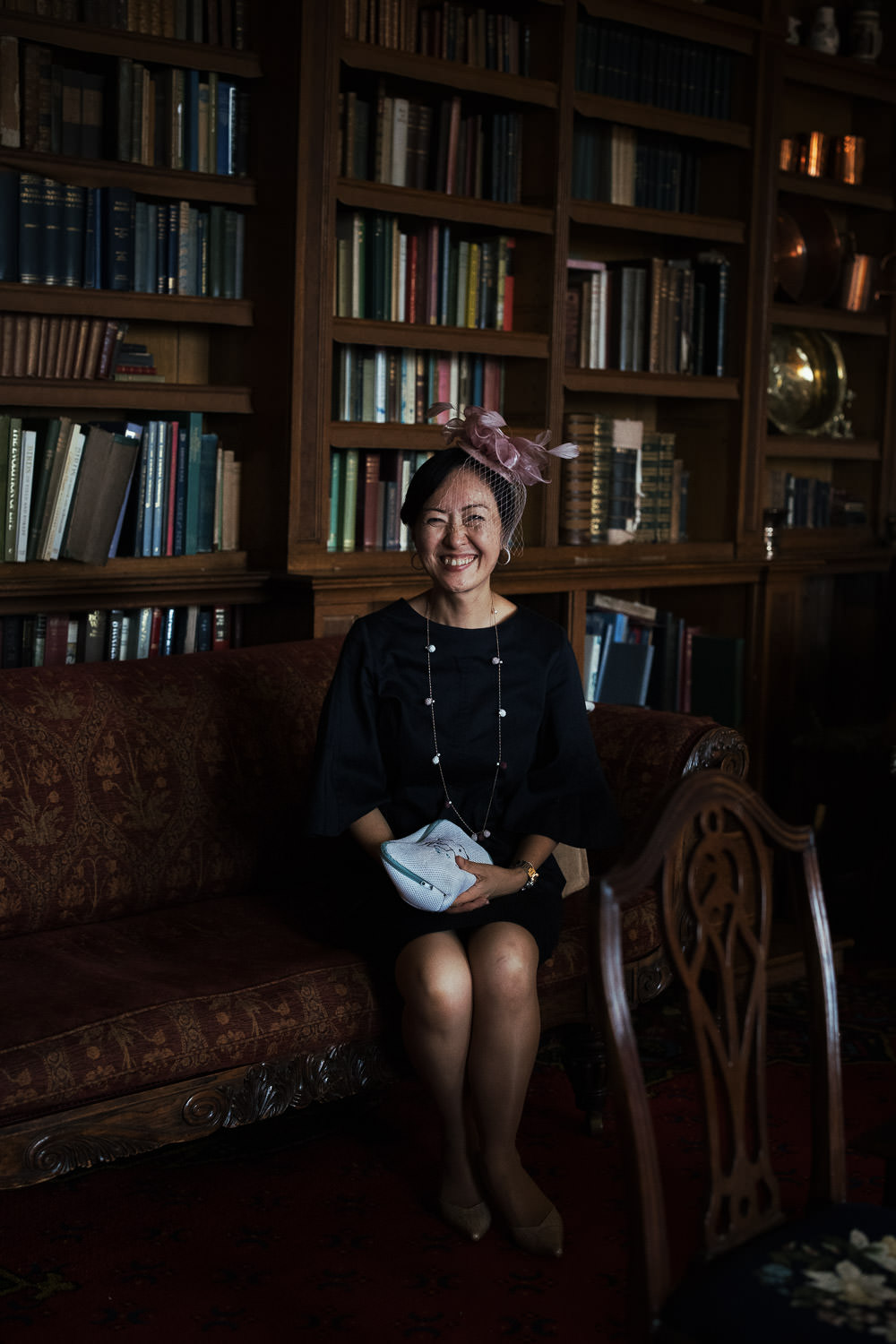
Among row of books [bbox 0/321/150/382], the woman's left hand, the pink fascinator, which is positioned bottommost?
the woman's left hand

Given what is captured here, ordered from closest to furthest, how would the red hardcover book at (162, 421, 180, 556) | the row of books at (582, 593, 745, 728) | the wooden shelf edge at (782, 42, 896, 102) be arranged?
the red hardcover book at (162, 421, 180, 556) < the row of books at (582, 593, 745, 728) < the wooden shelf edge at (782, 42, 896, 102)

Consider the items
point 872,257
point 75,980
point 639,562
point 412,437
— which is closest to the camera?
point 75,980

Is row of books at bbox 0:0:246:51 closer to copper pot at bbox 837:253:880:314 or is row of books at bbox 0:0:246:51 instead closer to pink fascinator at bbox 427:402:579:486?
pink fascinator at bbox 427:402:579:486

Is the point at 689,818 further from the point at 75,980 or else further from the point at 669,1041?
the point at 669,1041

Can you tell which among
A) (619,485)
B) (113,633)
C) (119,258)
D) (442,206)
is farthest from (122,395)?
(619,485)

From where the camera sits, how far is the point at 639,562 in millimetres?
4023

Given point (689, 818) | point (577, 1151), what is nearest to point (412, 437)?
point (577, 1151)

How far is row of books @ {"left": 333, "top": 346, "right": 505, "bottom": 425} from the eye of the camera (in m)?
3.58

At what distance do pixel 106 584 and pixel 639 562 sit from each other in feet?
A: 5.09

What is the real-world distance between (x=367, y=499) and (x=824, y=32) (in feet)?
7.36

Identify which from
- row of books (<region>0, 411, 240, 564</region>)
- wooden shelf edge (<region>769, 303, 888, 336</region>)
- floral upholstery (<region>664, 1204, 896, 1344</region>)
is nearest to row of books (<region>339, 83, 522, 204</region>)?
row of books (<region>0, 411, 240, 564</region>)

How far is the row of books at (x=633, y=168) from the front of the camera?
396cm

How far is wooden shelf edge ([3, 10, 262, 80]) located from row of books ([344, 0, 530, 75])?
0.29 metres

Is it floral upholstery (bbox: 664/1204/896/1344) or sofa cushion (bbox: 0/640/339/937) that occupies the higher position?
sofa cushion (bbox: 0/640/339/937)
